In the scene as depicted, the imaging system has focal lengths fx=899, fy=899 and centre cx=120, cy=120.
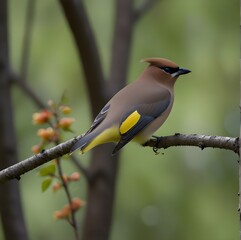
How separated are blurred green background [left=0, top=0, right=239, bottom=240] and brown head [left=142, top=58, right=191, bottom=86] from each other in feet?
6.22


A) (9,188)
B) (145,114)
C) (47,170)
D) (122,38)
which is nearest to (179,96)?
(122,38)

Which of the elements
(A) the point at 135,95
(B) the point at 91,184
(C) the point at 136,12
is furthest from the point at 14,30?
(A) the point at 135,95

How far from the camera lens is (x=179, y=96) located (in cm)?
585

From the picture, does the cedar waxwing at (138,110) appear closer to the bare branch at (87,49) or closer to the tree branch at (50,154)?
the tree branch at (50,154)

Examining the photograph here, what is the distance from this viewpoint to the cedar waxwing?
11.2ft

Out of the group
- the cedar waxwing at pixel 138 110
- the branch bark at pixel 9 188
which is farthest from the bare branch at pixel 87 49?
the cedar waxwing at pixel 138 110

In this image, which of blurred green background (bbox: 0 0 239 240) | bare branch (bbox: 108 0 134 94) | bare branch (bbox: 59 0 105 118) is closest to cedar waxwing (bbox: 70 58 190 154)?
bare branch (bbox: 59 0 105 118)

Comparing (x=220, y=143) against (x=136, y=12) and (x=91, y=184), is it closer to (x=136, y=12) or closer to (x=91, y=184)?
(x=91, y=184)

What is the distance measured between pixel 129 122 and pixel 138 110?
0.14 metres

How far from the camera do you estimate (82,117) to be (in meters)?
5.94

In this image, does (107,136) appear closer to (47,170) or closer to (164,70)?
(47,170)

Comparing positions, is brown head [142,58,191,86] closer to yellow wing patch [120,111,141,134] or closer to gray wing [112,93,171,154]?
gray wing [112,93,171,154]

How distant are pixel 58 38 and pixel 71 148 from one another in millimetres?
3279

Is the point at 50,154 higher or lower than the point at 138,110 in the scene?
lower
